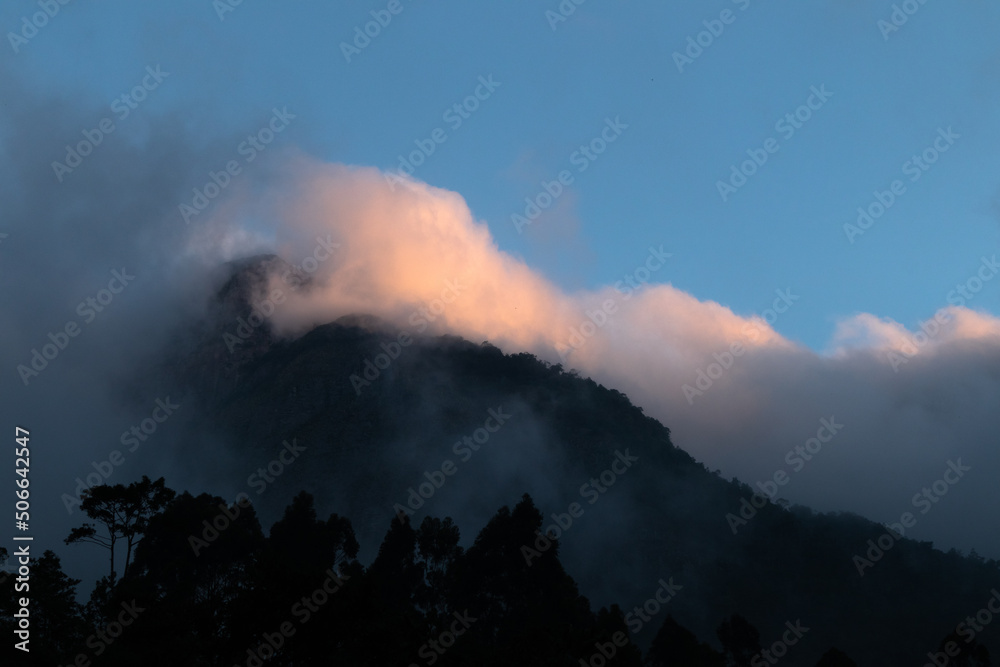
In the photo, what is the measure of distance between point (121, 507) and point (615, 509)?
117345 mm

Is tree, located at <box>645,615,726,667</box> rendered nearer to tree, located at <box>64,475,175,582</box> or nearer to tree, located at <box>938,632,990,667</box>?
tree, located at <box>938,632,990,667</box>

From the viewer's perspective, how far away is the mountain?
13375 centimetres

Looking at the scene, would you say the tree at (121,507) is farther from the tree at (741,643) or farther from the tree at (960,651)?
the tree at (960,651)

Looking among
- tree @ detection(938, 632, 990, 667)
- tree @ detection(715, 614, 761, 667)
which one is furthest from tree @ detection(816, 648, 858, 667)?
tree @ detection(938, 632, 990, 667)

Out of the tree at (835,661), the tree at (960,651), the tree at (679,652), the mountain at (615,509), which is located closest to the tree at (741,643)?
the tree at (679,652)

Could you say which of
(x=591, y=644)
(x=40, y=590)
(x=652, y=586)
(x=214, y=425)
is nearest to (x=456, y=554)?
(x=591, y=644)

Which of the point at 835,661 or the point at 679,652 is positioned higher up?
the point at 835,661

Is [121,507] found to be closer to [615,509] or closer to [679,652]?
[679,652]

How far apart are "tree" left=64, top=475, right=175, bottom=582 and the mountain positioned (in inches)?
2954

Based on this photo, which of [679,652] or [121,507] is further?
[679,652]

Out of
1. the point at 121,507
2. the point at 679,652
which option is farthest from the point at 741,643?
the point at 121,507

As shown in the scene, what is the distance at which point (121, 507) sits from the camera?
62250 millimetres

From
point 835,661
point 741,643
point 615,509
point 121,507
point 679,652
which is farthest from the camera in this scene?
point 615,509

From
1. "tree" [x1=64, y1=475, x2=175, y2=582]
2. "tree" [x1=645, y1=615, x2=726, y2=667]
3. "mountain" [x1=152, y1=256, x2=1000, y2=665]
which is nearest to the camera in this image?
"tree" [x1=64, y1=475, x2=175, y2=582]
